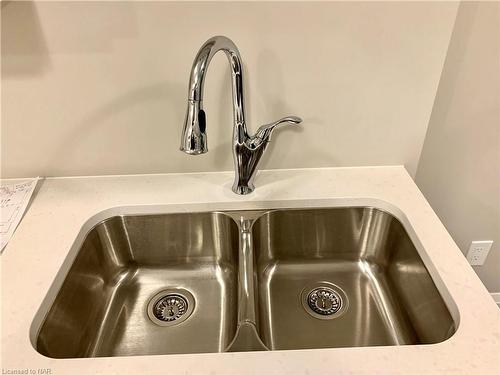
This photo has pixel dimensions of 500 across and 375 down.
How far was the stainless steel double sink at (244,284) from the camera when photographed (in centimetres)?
86

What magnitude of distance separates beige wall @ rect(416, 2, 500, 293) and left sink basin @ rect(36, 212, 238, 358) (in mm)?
700

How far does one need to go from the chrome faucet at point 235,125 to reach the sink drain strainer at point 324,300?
0.30 meters

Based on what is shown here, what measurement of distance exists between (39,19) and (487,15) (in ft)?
3.49

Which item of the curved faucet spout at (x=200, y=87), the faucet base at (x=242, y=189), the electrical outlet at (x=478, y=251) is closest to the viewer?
the curved faucet spout at (x=200, y=87)

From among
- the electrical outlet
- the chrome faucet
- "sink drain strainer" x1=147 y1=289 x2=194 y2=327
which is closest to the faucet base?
the chrome faucet

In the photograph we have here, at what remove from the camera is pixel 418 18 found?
867mm

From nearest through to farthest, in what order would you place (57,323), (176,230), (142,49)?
1. (57,323)
2. (142,49)
3. (176,230)

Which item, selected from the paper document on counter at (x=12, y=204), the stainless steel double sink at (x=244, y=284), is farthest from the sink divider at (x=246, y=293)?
the paper document on counter at (x=12, y=204)

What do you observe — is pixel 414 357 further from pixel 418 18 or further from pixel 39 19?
pixel 39 19

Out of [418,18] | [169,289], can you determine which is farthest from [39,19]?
[418,18]

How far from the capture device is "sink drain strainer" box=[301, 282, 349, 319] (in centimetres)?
94

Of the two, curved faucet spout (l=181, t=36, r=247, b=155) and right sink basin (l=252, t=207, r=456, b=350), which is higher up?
curved faucet spout (l=181, t=36, r=247, b=155)

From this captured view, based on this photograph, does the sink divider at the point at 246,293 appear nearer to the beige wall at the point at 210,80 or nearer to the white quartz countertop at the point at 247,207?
the white quartz countertop at the point at 247,207

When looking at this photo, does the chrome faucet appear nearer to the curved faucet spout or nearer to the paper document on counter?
A: the curved faucet spout
